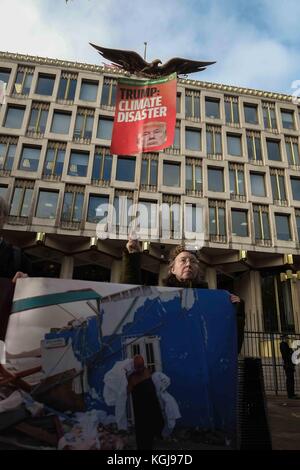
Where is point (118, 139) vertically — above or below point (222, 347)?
above

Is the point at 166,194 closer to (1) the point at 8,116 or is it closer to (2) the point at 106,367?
(1) the point at 8,116

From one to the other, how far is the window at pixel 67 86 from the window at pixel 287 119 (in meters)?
16.7

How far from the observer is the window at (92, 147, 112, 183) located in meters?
22.4

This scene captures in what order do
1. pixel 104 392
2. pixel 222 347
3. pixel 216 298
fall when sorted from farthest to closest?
pixel 216 298
pixel 222 347
pixel 104 392

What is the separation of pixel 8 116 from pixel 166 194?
41.3 feet

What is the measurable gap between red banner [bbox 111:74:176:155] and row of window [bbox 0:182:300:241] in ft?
49.5

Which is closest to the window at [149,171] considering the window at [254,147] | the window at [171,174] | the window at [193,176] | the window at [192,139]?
the window at [171,174]

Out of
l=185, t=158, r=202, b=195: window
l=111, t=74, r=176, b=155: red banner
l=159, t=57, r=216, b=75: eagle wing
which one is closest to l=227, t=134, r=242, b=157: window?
l=185, t=158, r=202, b=195: window

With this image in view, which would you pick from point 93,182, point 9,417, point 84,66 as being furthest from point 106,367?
point 84,66

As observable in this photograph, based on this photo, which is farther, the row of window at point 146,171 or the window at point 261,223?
the window at point 261,223

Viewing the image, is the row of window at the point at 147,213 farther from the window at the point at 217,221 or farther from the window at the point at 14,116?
the window at the point at 14,116

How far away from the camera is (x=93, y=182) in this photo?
72.7 feet

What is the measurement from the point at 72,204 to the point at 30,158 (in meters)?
4.52

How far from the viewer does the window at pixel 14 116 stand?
22.7 meters
